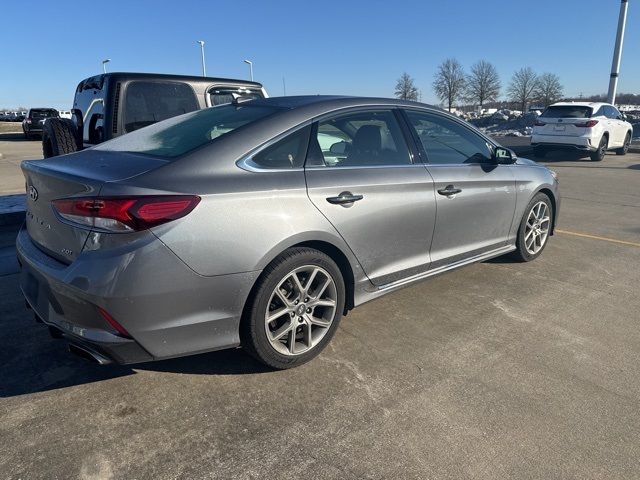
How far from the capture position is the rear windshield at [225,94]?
638 cm

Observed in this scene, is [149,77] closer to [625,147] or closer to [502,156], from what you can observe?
[502,156]

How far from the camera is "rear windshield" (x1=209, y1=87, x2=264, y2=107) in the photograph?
638 centimetres

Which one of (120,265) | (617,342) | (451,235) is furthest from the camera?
(451,235)

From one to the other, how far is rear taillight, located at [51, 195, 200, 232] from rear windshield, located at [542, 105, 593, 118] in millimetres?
14408

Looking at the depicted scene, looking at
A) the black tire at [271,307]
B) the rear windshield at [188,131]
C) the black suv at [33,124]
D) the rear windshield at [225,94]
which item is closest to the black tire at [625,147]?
the rear windshield at [225,94]

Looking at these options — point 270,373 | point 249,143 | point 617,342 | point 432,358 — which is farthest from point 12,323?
point 617,342

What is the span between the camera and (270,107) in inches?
130

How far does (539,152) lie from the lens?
15461 mm

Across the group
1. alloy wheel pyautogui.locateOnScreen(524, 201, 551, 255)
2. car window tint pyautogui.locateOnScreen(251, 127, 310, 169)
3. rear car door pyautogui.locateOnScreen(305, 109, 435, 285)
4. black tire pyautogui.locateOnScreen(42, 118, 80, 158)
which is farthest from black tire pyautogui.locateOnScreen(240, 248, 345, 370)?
black tire pyautogui.locateOnScreen(42, 118, 80, 158)

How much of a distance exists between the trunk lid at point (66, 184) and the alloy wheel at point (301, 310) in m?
0.99

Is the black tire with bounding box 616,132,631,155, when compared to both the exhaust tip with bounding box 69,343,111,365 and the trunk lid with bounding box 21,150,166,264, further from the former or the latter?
the exhaust tip with bounding box 69,343,111,365

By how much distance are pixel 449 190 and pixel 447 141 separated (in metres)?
0.57

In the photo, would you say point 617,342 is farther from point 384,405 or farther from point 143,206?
point 143,206

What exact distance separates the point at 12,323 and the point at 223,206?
2160 mm
